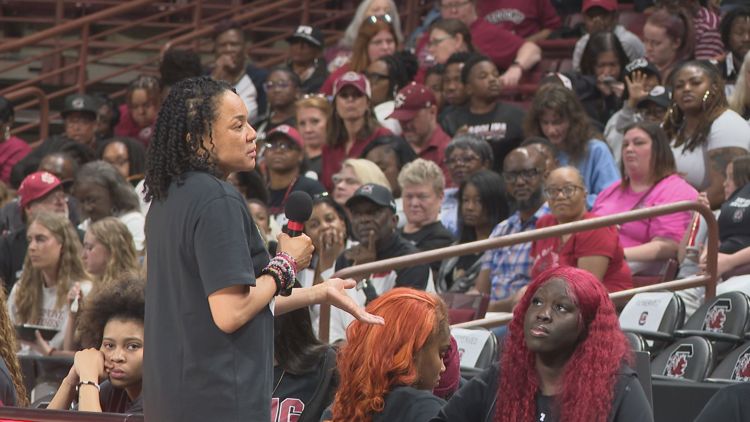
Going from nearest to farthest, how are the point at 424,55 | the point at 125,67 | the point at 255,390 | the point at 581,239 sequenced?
the point at 255,390 < the point at 581,239 < the point at 424,55 < the point at 125,67

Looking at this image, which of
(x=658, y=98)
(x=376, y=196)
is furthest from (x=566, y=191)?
(x=658, y=98)

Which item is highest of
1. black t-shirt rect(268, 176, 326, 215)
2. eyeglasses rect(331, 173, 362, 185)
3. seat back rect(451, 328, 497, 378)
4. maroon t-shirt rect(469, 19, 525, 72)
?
maroon t-shirt rect(469, 19, 525, 72)

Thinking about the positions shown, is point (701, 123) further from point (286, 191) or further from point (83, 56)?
point (83, 56)

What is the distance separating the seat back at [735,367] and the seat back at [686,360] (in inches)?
2.1

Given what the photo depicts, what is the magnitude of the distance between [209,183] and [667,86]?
6204 mm

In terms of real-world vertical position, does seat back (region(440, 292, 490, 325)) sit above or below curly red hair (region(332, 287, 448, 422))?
below

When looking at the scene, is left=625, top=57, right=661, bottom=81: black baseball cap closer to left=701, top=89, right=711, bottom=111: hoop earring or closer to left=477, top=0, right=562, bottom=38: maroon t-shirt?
left=701, top=89, right=711, bottom=111: hoop earring

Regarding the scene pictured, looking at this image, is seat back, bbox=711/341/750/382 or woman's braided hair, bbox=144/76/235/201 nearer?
woman's braided hair, bbox=144/76/235/201

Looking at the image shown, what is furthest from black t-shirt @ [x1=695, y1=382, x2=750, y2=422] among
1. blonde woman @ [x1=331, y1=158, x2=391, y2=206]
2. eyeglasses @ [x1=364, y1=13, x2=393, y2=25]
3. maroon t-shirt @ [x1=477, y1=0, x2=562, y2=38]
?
maroon t-shirt @ [x1=477, y1=0, x2=562, y2=38]

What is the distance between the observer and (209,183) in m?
3.24

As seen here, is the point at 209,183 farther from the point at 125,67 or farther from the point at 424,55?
the point at 125,67

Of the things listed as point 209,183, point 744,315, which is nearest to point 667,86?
point 744,315

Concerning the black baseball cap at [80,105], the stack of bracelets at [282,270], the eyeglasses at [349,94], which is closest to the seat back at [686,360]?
the stack of bracelets at [282,270]

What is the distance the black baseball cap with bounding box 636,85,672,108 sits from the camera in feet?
28.7
